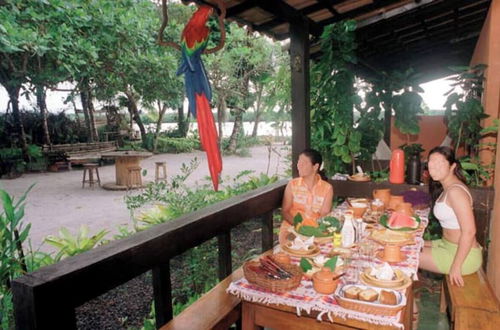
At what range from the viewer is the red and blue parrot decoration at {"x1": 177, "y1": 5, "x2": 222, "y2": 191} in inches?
77.9

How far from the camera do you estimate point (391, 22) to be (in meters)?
4.43

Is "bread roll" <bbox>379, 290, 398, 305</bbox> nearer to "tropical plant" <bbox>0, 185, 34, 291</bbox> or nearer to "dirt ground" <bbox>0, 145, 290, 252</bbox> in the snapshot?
"tropical plant" <bbox>0, 185, 34, 291</bbox>

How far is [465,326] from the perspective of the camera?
2.19m

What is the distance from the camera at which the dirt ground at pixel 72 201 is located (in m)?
7.00

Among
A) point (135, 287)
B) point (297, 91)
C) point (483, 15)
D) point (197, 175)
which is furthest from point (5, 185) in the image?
point (483, 15)

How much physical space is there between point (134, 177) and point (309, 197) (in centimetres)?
827

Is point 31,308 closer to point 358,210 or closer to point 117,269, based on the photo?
point 117,269

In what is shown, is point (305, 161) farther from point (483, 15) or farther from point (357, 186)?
point (483, 15)

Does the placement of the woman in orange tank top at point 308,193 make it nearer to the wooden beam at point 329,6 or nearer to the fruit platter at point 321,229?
the fruit platter at point 321,229

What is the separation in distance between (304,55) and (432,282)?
257 cm

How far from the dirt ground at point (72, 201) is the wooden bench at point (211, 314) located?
3834 mm

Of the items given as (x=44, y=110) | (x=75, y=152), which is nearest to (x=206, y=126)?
(x=75, y=152)

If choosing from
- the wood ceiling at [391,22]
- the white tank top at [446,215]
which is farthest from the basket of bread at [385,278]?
the wood ceiling at [391,22]

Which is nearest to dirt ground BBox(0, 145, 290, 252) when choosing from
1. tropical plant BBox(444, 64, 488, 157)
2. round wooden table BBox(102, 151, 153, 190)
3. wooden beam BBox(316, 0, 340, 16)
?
round wooden table BBox(102, 151, 153, 190)
